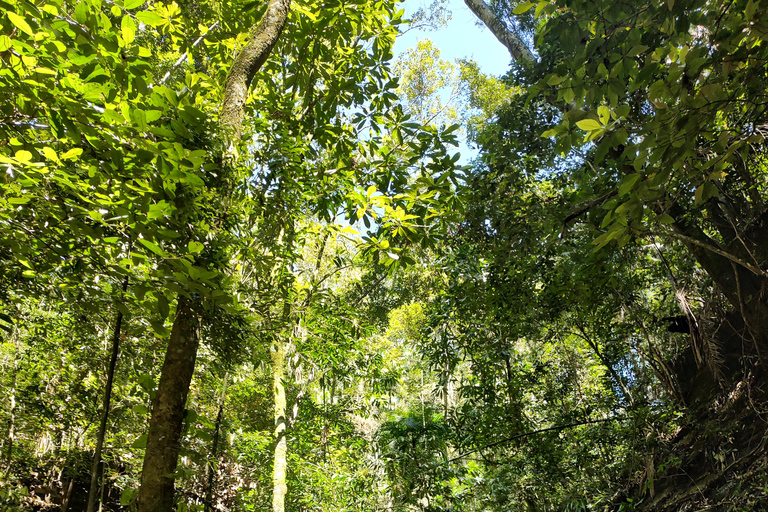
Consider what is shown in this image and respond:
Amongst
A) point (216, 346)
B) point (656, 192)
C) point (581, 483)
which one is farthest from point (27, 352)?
point (581, 483)

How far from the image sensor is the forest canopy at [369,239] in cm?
113

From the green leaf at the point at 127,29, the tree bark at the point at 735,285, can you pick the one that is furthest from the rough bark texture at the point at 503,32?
the green leaf at the point at 127,29

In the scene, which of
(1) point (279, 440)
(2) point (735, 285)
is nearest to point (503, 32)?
(2) point (735, 285)

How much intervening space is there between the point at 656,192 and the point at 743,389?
3.40 meters

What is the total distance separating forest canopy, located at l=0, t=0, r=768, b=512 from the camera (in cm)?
113

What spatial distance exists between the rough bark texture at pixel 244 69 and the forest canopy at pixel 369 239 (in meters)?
0.01

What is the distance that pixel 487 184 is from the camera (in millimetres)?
3250

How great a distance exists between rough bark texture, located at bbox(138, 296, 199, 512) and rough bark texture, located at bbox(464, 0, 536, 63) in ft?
12.4

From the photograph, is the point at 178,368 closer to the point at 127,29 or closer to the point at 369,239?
the point at 369,239

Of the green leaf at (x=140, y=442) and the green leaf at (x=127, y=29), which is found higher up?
the green leaf at (x=127, y=29)

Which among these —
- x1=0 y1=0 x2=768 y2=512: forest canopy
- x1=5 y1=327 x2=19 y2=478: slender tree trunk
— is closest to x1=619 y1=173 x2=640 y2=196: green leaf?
x1=0 y1=0 x2=768 y2=512: forest canopy

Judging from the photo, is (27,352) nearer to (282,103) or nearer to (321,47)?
(282,103)

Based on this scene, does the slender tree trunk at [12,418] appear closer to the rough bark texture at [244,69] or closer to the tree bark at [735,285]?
the rough bark texture at [244,69]

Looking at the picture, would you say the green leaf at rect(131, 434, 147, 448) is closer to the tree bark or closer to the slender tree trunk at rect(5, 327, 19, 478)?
the tree bark
